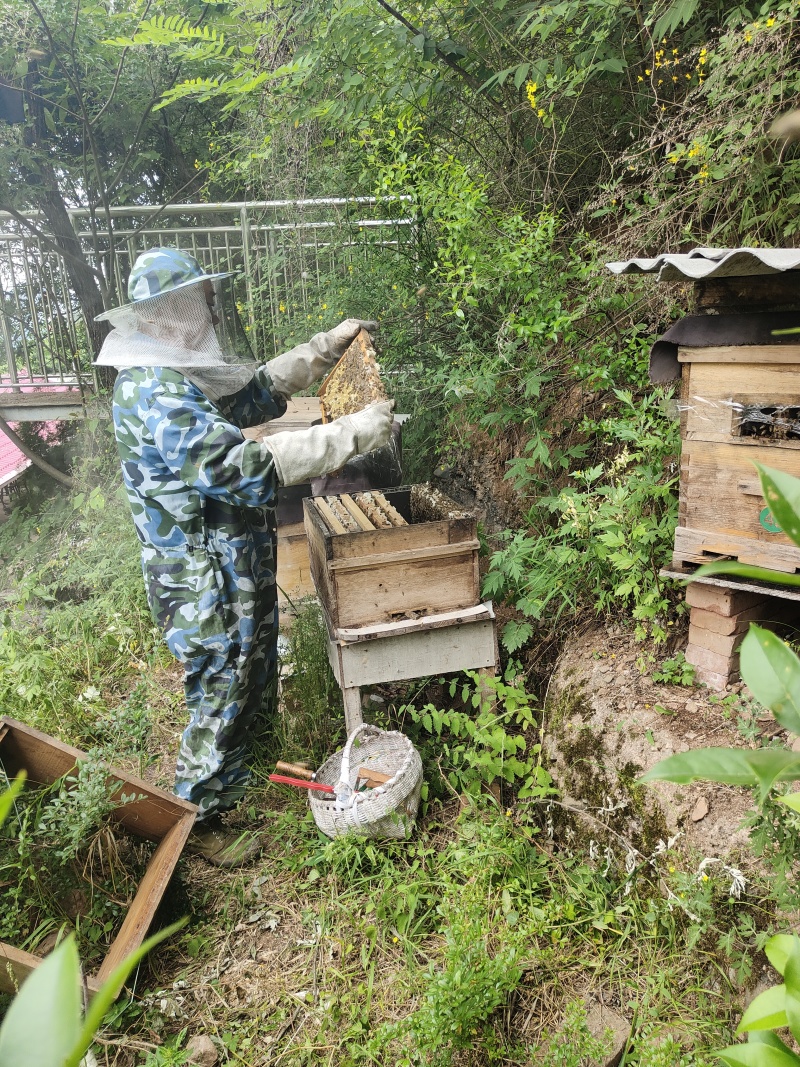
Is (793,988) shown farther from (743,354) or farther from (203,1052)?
(203,1052)

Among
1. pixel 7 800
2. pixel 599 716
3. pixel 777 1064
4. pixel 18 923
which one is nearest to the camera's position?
pixel 7 800

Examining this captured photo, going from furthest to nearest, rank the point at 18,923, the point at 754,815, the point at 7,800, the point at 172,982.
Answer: the point at 172,982, the point at 18,923, the point at 754,815, the point at 7,800

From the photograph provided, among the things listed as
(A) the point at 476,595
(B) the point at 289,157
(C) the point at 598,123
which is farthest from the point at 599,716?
(B) the point at 289,157

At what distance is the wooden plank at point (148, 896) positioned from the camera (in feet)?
8.16

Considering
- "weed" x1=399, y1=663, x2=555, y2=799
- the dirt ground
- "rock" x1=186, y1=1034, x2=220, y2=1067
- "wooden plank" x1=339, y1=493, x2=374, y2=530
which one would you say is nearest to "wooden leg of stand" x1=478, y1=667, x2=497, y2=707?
"weed" x1=399, y1=663, x2=555, y2=799

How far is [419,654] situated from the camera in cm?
329

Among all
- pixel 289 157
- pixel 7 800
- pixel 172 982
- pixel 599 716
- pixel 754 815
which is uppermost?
pixel 289 157

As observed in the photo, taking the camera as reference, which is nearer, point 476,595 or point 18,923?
point 18,923

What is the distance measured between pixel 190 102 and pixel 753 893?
8.76 meters

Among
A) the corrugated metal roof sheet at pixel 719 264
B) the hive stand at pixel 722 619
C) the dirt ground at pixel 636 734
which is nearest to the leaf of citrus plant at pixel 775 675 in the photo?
the corrugated metal roof sheet at pixel 719 264

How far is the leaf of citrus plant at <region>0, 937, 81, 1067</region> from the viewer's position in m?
0.41

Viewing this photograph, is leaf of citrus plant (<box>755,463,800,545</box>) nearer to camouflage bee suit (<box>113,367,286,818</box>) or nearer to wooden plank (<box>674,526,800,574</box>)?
wooden plank (<box>674,526,800,574</box>)

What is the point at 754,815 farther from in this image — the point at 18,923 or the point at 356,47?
the point at 356,47

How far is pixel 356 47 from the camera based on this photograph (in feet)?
13.1
